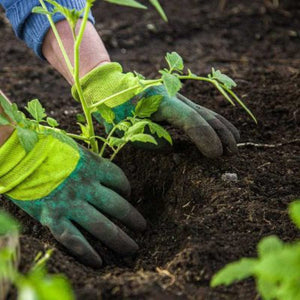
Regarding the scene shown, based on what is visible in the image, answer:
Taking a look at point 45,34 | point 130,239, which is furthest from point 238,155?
point 45,34

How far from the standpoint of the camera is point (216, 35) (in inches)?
152

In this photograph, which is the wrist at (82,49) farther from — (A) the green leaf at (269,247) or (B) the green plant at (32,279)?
(A) the green leaf at (269,247)

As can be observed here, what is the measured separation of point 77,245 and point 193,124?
1.81 feet

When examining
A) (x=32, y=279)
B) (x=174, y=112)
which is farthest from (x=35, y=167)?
(x=32, y=279)

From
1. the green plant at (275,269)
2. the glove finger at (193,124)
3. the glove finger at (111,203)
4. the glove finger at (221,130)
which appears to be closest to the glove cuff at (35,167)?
the glove finger at (111,203)

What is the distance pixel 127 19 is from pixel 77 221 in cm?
249

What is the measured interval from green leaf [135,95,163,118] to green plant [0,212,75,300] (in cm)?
57

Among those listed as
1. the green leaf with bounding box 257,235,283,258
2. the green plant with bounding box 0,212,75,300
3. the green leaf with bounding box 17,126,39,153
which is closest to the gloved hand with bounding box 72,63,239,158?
the green leaf with bounding box 17,126,39,153

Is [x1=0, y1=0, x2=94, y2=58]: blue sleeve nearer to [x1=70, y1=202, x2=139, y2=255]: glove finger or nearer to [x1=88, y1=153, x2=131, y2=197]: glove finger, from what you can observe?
[x1=88, y1=153, x2=131, y2=197]: glove finger

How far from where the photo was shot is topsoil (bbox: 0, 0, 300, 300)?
→ 1.59 m

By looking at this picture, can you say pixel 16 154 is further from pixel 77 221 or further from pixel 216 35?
pixel 216 35

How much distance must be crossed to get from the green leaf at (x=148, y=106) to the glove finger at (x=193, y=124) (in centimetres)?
7

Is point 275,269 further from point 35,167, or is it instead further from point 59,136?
point 35,167

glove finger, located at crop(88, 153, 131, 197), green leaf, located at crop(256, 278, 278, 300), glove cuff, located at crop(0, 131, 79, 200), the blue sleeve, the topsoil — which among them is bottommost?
the topsoil
